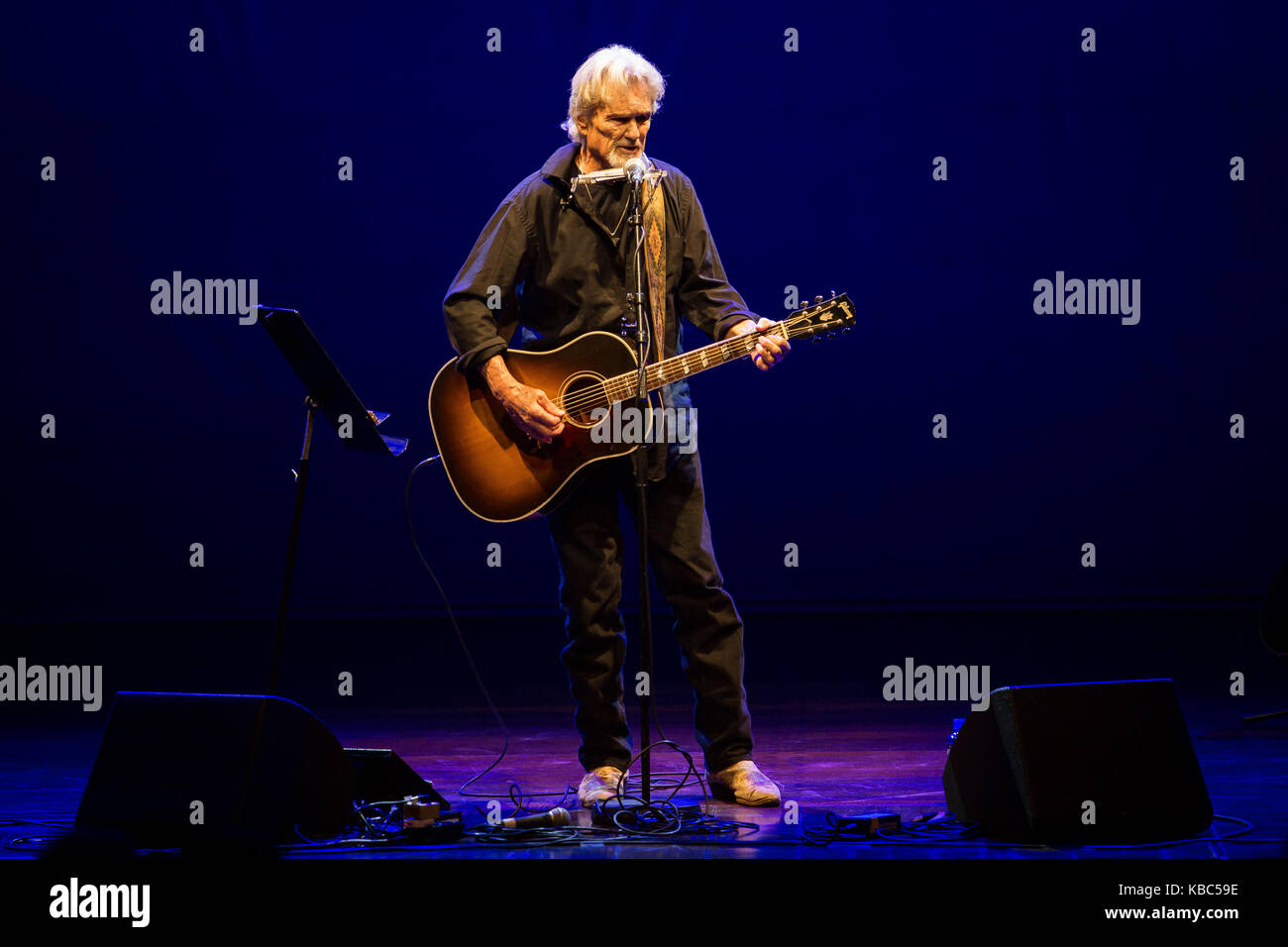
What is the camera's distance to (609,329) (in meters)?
3.04

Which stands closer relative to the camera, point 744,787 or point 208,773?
point 208,773

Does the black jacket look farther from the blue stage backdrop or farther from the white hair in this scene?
the blue stage backdrop

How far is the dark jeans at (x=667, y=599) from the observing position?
3.01 m

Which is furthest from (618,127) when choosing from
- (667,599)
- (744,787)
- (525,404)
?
(744,787)

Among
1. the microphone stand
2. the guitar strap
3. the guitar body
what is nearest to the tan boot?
the microphone stand

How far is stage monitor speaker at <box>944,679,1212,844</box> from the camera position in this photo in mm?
2326

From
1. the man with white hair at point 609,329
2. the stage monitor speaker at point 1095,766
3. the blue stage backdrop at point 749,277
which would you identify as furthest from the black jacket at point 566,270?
the blue stage backdrop at point 749,277

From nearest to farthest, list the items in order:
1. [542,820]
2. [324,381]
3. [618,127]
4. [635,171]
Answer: [542,820]
[635,171]
[324,381]
[618,127]

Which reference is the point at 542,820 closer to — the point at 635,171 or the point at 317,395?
the point at 317,395

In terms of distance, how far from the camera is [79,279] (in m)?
5.71

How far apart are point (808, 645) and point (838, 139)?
2.22 meters

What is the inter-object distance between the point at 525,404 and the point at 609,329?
0.29 m
